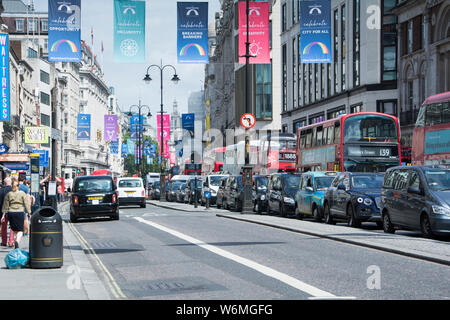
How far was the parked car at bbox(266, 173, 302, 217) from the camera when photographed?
31328mm

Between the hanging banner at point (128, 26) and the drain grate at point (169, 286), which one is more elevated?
the hanging banner at point (128, 26)

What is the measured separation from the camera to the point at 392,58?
58.1 m

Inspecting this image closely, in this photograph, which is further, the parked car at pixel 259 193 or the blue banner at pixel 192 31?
the parked car at pixel 259 193

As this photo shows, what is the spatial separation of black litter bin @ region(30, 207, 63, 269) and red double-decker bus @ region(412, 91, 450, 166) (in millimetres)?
18115

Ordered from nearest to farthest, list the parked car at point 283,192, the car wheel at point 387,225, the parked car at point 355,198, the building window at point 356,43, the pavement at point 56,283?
the pavement at point 56,283 < the car wheel at point 387,225 < the parked car at point 355,198 < the parked car at point 283,192 < the building window at point 356,43

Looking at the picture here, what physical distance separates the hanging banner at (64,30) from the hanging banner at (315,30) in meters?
9.35

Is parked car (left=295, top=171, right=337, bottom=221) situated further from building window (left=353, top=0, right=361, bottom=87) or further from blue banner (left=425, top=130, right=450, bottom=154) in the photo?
building window (left=353, top=0, right=361, bottom=87)

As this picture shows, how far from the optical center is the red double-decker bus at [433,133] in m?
28.8

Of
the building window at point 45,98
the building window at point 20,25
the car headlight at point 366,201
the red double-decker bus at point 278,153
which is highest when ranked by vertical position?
the building window at point 20,25

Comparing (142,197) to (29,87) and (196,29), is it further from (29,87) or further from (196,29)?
(29,87)

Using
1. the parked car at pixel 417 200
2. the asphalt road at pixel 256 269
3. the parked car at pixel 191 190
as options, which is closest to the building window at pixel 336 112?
the parked car at pixel 191 190

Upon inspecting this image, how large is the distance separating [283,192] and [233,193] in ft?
23.9

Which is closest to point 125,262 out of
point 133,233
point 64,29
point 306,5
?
point 133,233

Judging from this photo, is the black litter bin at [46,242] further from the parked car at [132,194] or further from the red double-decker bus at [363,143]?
the parked car at [132,194]
